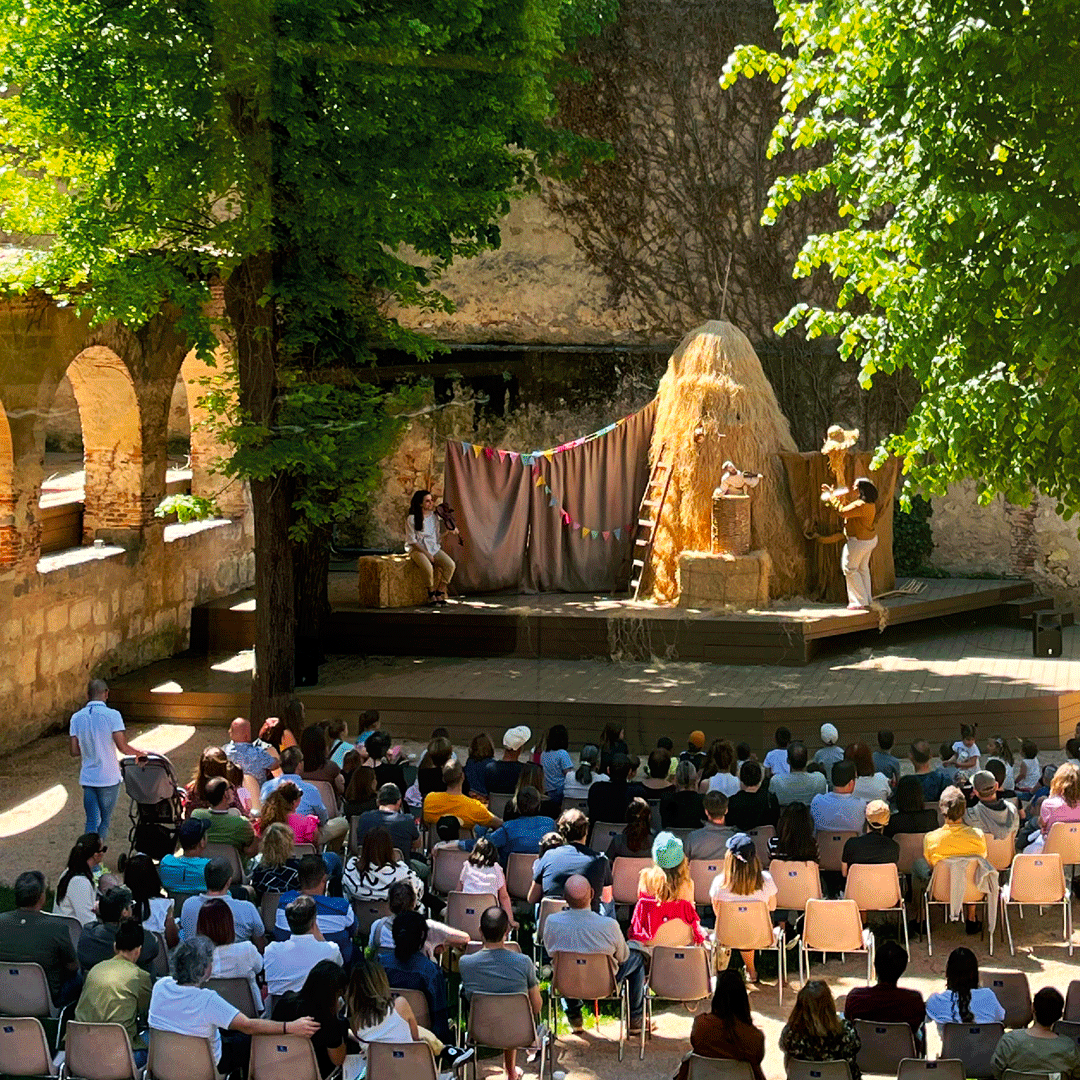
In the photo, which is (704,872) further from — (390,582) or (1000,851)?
(390,582)

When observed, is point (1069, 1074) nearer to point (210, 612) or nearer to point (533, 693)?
point (533, 693)

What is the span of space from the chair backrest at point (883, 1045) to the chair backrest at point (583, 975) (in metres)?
1.53

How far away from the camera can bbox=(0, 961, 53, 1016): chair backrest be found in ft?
26.3

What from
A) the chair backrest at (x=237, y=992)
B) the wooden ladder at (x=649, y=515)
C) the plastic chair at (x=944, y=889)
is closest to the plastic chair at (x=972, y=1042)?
the plastic chair at (x=944, y=889)

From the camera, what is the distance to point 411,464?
23375 mm

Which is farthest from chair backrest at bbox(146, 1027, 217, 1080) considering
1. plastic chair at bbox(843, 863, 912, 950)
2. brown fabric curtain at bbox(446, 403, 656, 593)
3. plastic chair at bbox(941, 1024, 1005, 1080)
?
brown fabric curtain at bbox(446, 403, 656, 593)

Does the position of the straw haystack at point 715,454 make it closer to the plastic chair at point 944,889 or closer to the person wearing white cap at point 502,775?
the person wearing white cap at point 502,775

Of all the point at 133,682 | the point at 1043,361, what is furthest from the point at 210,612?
the point at 1043,361

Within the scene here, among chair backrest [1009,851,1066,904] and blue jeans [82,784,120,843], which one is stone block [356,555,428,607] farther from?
chair backrest [1009,851,1066,904]

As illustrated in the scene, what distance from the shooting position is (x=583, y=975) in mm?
8594

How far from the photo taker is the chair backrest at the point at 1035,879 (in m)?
10.1

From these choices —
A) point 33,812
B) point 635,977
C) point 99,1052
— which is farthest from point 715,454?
point 99,1052

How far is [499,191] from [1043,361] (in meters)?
6.97

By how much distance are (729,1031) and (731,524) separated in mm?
10884
